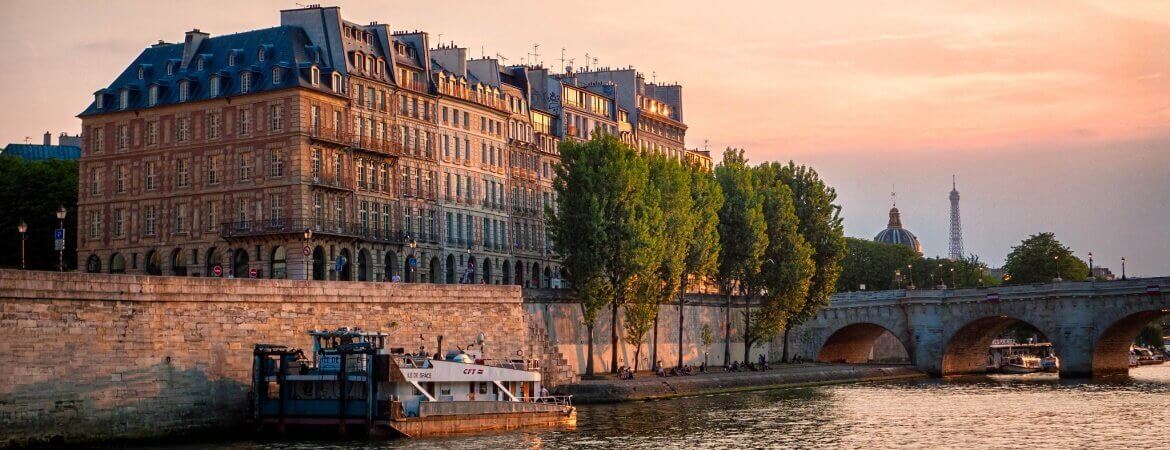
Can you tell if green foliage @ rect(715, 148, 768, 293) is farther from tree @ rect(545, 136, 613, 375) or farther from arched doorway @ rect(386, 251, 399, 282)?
arched doorway @ rect(386, 251, 399, 282)

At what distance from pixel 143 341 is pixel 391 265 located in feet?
126

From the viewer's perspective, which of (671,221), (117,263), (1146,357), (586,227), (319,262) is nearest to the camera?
(319,262)

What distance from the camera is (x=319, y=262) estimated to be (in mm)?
86188

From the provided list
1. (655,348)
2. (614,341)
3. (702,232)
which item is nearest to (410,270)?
(614,341)

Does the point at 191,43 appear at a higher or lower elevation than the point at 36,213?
higher

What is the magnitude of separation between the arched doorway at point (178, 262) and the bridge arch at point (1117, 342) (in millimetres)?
58777

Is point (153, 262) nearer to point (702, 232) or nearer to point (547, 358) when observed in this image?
point (547, 358)

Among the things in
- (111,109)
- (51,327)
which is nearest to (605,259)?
(111,109)

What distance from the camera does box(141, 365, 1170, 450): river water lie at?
58312mm

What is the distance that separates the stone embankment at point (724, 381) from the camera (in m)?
79.6

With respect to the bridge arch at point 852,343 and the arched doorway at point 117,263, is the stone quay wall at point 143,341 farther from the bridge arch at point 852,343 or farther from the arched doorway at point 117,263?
the bridge arch at point 852,343

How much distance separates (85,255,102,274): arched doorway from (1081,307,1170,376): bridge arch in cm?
6341

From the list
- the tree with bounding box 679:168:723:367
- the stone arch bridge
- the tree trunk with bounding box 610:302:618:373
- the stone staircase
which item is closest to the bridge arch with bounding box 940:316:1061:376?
the stone arch bridge

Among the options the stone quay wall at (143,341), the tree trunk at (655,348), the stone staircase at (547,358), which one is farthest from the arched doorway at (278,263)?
the tree trunk at (655,348)
